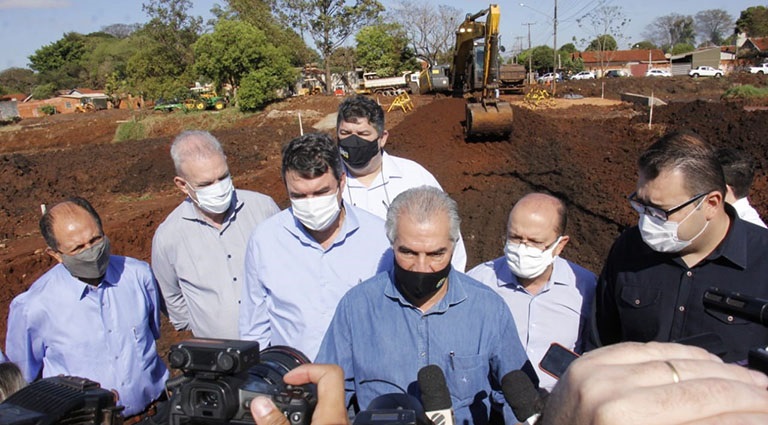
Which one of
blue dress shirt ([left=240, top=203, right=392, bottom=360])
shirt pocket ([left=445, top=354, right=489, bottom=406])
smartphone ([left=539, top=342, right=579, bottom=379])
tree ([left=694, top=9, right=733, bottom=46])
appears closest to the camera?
smartphone ([left=539, top=342, right=579, bottom=379])

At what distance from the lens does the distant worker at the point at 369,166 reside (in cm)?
407

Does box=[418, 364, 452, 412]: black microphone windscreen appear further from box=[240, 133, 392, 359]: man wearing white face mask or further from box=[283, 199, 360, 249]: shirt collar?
box=[283, 199, 360, 249]: shirt collar

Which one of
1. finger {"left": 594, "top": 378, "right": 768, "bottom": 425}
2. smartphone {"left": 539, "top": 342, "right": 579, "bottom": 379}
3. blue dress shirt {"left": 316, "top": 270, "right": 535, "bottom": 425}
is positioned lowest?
blue dress shirt {"left": 316, "top": 270, "right": 535, "bottom": 425}

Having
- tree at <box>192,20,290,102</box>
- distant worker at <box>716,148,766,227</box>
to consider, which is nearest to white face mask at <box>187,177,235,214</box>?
distant worker at <box>716,148,766,227</box>

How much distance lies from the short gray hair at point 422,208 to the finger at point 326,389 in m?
1.08

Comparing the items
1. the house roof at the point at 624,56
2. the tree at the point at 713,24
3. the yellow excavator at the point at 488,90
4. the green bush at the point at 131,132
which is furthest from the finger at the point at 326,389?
the tree at the point at 713,24

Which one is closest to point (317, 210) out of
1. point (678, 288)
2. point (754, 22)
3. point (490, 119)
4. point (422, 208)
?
point (422, 208)

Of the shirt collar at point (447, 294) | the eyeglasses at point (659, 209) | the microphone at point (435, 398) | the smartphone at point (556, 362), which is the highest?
the smartphone at point (556, 362)

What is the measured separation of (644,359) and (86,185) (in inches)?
766

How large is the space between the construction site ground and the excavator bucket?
0.54 meters

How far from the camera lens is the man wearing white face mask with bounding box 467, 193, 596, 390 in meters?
3.05

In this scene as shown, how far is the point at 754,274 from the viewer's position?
7.81 feet

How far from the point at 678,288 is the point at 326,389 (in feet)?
6.26

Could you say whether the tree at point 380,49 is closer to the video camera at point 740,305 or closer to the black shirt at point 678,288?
the black shirt at point 678,288
